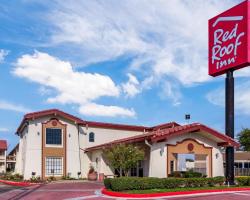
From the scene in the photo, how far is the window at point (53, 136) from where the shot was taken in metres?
40.6

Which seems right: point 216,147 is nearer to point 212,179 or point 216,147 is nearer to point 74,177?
point 212,179

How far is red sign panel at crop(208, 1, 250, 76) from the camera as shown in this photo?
27766 mm

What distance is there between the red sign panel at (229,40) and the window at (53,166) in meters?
18.1

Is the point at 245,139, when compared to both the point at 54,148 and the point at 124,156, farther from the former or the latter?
the point at 124,156

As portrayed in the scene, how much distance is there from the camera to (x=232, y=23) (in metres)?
28.8

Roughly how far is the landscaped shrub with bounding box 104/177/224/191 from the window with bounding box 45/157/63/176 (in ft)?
53.0

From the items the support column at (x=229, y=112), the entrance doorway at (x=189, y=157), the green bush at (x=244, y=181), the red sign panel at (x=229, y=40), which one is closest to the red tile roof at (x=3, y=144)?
the entrance doorway at (x=189, y=157)

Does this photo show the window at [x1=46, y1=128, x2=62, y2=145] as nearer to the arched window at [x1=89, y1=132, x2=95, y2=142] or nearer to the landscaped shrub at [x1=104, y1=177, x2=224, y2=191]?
the arched window at [x1=89, y1=132, x2=95, y2=142]

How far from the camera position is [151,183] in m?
24.5

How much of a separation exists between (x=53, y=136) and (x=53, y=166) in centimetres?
289

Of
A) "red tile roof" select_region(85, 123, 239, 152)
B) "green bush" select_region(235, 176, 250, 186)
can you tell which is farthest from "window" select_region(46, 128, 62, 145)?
"green bush" select_region(235, 176, 250, 186)

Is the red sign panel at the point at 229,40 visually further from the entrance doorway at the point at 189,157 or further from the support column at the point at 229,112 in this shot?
the entrance doorway at the point at 189,157

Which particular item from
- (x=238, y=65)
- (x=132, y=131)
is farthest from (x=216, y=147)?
(x=132, y=131)

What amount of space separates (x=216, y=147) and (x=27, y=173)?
1824 centimetres
